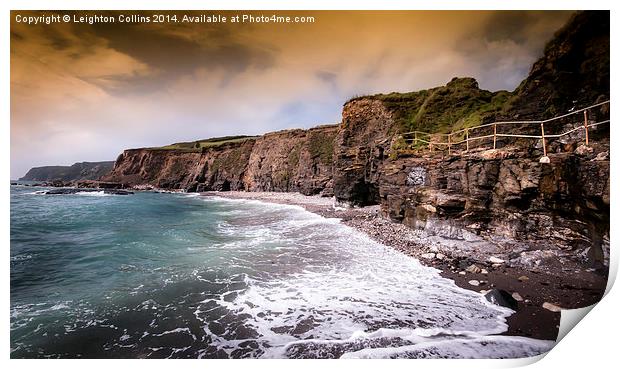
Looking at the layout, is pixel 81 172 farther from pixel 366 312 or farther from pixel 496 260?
pixel 496 260

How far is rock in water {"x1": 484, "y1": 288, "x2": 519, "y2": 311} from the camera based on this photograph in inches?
214

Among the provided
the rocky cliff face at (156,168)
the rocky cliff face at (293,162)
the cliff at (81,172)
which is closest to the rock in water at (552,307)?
the rocky cliff face at (293,162)

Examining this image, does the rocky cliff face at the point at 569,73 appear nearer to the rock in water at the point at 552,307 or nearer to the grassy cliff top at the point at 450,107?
the grassy cliff top at the point at 450,107

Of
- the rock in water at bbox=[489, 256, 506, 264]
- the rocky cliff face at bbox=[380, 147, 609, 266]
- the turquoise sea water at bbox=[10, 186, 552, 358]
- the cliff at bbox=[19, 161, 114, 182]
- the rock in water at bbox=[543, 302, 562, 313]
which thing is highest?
the cliff at bbox=[19, 161, 114, 182]

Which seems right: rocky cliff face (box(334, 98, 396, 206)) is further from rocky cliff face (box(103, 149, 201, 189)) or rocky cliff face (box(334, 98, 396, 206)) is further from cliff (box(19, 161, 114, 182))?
cliff (box(19, 161, 114, 182))

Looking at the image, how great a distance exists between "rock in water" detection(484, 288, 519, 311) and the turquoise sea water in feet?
0.69

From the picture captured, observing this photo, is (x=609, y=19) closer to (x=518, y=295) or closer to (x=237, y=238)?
(x=518, y=295)

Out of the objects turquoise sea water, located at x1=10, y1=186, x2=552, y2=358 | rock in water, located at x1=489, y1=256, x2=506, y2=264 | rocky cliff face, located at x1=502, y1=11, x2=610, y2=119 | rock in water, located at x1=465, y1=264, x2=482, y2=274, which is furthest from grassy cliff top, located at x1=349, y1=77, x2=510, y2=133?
turquoise sea water, located at x1=10, y1=186, x2=552, y2=358

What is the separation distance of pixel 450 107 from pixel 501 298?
1347 centimetres

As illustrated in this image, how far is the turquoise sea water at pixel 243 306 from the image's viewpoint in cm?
451

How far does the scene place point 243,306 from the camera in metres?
5.89

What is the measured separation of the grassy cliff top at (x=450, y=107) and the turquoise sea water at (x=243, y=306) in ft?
29.5

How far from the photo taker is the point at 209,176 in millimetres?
58812

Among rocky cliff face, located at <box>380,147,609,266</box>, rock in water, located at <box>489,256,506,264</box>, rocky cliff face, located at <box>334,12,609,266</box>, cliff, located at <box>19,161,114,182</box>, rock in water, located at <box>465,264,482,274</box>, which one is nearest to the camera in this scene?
rocky cliff face, located at <box>380,147,609,266</box>
